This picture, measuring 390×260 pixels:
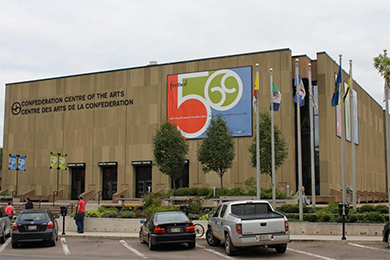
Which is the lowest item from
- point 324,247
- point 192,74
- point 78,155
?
point 324,247

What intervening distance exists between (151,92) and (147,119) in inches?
112

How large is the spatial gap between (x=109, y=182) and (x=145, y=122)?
7586 millimetres

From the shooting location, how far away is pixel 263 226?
1490 cm

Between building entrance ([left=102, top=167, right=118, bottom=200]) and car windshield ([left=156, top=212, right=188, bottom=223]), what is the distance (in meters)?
33.5

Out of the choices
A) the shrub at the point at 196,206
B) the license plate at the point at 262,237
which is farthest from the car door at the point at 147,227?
the shrub at the point at 196,206

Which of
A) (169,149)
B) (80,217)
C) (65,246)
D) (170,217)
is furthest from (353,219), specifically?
(169,149)

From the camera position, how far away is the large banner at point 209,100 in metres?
45.3

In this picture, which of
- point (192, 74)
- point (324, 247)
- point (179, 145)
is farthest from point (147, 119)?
point (324, 247)

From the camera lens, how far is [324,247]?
1723 centimetres

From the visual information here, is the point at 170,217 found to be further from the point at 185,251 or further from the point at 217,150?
the point at 217,150

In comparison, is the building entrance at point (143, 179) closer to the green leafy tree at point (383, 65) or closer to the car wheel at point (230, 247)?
the green leafy tree at point (383, 65)

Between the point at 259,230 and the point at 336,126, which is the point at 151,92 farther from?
the point at 259,230

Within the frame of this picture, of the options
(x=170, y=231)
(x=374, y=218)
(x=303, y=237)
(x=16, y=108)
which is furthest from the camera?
(x=16, y=108)

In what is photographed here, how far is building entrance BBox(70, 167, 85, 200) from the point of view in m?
52.2
